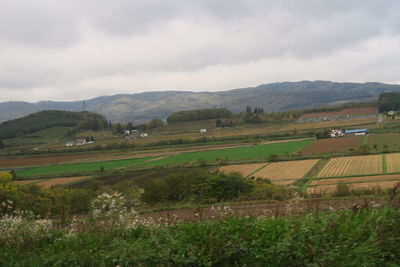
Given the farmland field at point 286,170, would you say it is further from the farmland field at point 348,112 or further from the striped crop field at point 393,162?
the farmland field at point 348,112

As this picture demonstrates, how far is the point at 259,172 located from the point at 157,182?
23.1 meters

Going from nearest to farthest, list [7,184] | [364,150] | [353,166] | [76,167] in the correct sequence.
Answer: [7,184] → [353,166] → [364,150] → [76,167]

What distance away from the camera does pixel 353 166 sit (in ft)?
136

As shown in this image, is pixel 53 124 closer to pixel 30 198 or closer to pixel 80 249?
pixel 30 198

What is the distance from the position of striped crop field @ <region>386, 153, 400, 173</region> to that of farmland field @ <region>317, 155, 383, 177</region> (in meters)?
0.85

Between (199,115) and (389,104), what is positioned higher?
(199,115)

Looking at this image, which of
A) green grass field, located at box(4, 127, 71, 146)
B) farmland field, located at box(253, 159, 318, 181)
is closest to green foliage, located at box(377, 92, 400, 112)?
farmland field, located at box(253, 159, 318, 181)

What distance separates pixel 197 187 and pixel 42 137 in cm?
11590

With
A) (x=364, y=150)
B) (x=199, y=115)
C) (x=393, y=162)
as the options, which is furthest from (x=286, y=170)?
(x=199, y=115)

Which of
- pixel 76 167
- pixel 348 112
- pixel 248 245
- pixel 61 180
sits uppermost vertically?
pixel 348 112

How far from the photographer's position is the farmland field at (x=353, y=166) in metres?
37.2

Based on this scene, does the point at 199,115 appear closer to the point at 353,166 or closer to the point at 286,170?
the point at 286,170

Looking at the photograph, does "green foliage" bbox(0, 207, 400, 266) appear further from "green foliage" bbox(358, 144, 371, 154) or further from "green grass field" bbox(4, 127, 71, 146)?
"green grass field" bbox(4, 127, 71, 146)

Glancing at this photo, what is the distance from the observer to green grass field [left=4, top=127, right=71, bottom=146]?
11009 cm
